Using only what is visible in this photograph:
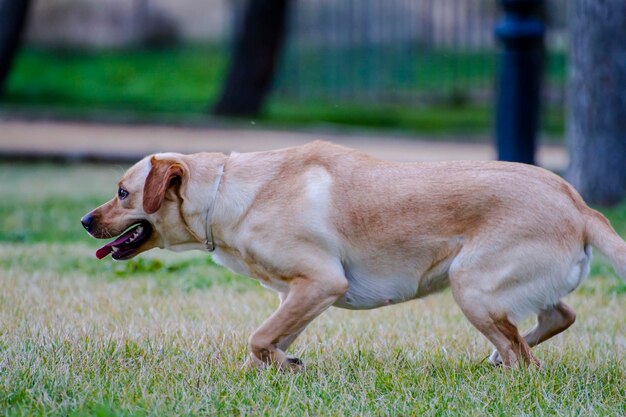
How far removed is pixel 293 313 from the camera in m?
5.00

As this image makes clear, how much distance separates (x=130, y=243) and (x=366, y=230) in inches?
51.2

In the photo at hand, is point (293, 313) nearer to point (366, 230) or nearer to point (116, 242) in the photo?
point (366, 230)

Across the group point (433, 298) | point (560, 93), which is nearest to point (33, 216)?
point (433, 298)

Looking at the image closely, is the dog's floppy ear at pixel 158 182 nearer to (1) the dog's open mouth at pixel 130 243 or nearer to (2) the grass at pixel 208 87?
(1) the dog's open mouth at pixel 130 243

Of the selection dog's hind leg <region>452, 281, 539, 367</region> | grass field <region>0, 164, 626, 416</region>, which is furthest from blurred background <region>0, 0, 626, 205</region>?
dog's hind leg <region>452, 281, 539, 367</region>

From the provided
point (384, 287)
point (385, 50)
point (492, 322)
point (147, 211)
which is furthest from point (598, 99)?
point (385, 50)

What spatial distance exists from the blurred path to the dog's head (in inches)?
368

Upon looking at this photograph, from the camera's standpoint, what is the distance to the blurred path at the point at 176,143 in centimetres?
1512

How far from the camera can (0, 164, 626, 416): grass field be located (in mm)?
4430

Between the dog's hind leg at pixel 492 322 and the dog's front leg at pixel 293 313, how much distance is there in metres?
0.60

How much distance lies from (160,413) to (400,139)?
14.0m

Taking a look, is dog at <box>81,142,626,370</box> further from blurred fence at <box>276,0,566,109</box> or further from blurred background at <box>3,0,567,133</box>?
blurred fence at <box>276,0,566,109</box>

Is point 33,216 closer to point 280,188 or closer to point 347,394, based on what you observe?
point 280,188

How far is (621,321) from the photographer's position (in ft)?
21.7
